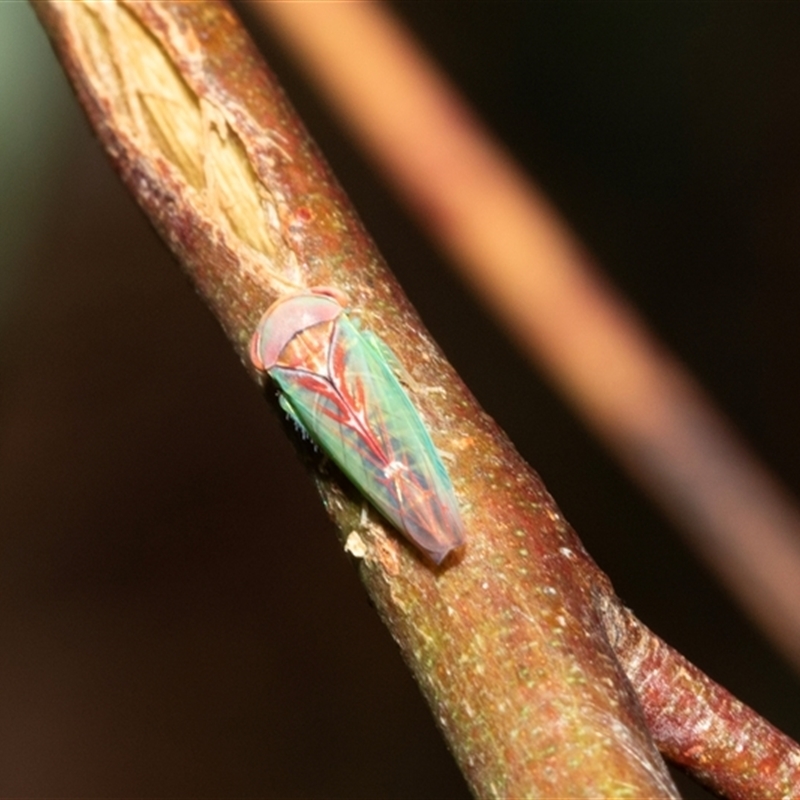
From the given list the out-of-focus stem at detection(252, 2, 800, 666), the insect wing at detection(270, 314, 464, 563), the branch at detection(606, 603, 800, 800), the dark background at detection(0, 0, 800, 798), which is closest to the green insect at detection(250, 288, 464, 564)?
the insect wing at detection(270, 314, 464, 563)

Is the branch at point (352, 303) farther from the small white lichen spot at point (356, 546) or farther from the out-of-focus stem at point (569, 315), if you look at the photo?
the out-of-focus stem at point (569, 315)

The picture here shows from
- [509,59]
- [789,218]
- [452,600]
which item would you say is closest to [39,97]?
[509,59]

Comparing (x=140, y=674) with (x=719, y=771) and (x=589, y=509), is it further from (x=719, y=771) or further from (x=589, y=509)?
(x=719, y=771)

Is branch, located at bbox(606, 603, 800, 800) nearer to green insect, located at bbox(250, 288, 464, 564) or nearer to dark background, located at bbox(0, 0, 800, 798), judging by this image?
green insect, located at bbox(250, 288, 464, 564)

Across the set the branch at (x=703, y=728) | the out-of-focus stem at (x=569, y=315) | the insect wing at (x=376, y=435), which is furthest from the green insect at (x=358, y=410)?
the out-of-focus stem at (x=569, y=315)

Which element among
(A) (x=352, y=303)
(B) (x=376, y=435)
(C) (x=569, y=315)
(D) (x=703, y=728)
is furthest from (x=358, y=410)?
(C) (x=569, y=315)
